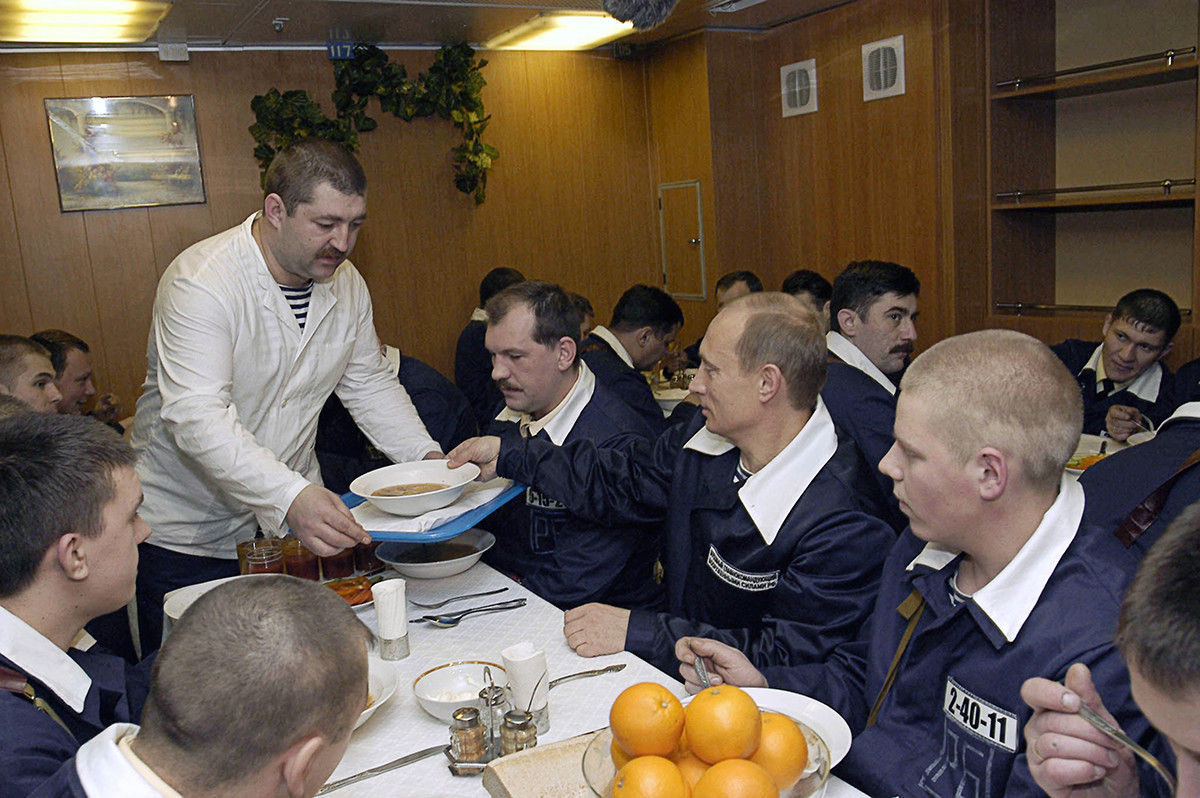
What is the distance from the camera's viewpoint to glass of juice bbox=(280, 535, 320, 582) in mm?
2434

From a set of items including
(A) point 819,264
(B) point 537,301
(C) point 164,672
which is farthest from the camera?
(A) point 819,264

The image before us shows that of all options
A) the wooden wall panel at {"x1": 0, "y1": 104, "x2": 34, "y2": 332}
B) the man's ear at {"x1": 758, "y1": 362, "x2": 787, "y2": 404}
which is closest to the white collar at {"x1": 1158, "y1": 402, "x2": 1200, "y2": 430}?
the man's ear at {"x1": 758, "y1": 362, "x2": 787, "y2": 404}

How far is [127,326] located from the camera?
200 inches

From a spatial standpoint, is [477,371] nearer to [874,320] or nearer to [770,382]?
[874,320]

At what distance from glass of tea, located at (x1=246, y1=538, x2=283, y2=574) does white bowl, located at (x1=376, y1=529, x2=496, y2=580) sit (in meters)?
0.25

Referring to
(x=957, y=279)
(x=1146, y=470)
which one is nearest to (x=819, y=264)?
(x=957, y=279)

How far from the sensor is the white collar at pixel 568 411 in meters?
2.75

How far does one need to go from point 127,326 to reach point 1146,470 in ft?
15.6

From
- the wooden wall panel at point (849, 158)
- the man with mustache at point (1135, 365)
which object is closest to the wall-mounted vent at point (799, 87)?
the wooden wall panel at point (849, 158)

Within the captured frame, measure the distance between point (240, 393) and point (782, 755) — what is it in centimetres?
202

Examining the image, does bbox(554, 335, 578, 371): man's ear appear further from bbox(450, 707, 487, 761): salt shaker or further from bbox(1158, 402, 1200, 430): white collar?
bbox(1158, 402, 1200, 430): white collar

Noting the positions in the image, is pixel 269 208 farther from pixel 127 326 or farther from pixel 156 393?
pixel 127 326

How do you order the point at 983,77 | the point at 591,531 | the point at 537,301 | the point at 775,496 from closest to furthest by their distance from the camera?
the point at 775,496, the point at 591,531, the point at 537,301, the point at 983,77

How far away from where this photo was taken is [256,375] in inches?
109
